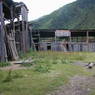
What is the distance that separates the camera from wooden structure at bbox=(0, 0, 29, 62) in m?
16.1

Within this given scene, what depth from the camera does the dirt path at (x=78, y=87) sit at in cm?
748

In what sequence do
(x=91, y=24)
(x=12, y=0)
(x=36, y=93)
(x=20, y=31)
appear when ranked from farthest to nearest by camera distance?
1. (x=91, y=24)
2. (x=20, y=31)
3. (x=12, y=0)
4. (x=36, y=93)

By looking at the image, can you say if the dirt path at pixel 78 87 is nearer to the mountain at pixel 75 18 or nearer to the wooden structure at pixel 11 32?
the wooden structure at pixel 11 32

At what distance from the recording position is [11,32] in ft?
66.5

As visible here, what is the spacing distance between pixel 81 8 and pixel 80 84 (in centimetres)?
7991

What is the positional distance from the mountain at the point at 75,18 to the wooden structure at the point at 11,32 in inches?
1921

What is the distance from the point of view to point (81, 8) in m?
86.2

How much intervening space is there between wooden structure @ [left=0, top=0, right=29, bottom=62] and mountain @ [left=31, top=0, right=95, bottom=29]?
4879cm

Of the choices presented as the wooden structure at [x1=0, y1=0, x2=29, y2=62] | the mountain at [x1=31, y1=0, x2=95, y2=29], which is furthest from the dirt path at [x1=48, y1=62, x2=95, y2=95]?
the mountain at [x1=31, y1=0, x2=95, y2=29]

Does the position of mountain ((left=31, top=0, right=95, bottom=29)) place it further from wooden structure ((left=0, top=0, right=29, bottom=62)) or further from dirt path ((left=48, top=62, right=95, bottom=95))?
dirt path ((left=48, top=62, right=95, bottom=95))

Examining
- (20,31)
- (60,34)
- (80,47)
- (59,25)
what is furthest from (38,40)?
(59,25)

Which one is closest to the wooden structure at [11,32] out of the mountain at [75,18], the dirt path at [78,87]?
the dirt path at [78,87]

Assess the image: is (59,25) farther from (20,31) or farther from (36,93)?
(36,93)

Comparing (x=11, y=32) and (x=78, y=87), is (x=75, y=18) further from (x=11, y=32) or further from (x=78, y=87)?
(x=78, y=87)
